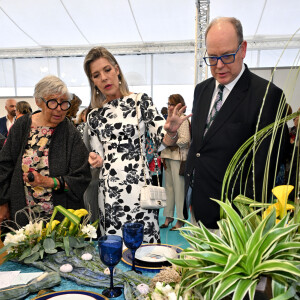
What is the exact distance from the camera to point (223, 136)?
1339 millimetres

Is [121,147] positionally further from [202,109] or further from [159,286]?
[159,286]

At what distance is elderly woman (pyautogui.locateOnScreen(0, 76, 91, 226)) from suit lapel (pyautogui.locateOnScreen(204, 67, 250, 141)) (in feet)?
2.86

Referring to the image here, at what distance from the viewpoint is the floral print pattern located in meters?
1.77

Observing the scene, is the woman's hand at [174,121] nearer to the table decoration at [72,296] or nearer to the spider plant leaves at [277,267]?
the table decoration at [72,296]

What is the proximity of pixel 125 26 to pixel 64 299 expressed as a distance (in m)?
8.70

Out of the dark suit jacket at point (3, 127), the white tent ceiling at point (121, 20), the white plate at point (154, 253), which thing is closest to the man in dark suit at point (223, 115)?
the white plate at point (154, 253)

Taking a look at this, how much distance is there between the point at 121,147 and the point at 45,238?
73cm

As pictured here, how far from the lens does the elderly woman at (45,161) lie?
1.76 meters

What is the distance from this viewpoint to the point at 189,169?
1506mm

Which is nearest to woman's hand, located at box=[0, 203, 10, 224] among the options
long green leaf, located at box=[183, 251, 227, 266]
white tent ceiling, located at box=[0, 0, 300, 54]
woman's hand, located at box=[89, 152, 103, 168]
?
woman's hand, located at box=[89, 152, 103, 168]

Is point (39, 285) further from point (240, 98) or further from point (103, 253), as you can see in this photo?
point (240, 98)

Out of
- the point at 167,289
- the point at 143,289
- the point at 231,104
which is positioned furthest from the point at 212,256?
the point at 231,104

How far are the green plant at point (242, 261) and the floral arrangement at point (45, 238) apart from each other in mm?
686

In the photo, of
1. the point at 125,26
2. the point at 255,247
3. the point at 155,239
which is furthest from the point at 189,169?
the point at 125,26
